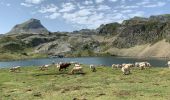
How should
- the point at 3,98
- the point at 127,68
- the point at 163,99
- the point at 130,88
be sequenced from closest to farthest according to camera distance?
the point at 163,99
the point at 3,98
the point at 130,88
the point at 127,68

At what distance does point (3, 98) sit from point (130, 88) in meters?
14.1

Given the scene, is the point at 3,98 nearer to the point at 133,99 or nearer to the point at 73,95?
the point at 73,95

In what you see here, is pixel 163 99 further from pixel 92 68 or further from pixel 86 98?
pixel 92 68

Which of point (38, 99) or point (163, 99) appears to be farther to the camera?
point (38, 99)

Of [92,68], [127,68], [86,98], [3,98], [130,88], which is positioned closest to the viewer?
[86,98]

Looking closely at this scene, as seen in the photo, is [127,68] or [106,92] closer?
[106,92]

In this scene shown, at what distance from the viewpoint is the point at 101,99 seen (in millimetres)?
31031

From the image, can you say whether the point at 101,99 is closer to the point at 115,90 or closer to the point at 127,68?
the point at 115,90

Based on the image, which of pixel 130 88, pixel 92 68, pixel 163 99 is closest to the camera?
pixel 163 99

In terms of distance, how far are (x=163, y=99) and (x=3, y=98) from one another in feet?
52.8

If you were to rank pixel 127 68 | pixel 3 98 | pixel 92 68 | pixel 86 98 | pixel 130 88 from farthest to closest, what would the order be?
pixel 92 68
pixel 127 68
pixel 130 88
pixel 3 98
pixel 86 98

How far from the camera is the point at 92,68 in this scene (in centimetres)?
6781

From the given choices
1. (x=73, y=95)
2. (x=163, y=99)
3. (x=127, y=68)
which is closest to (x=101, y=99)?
(x=73, y=95)

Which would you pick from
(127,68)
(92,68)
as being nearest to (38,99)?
(127,68)
